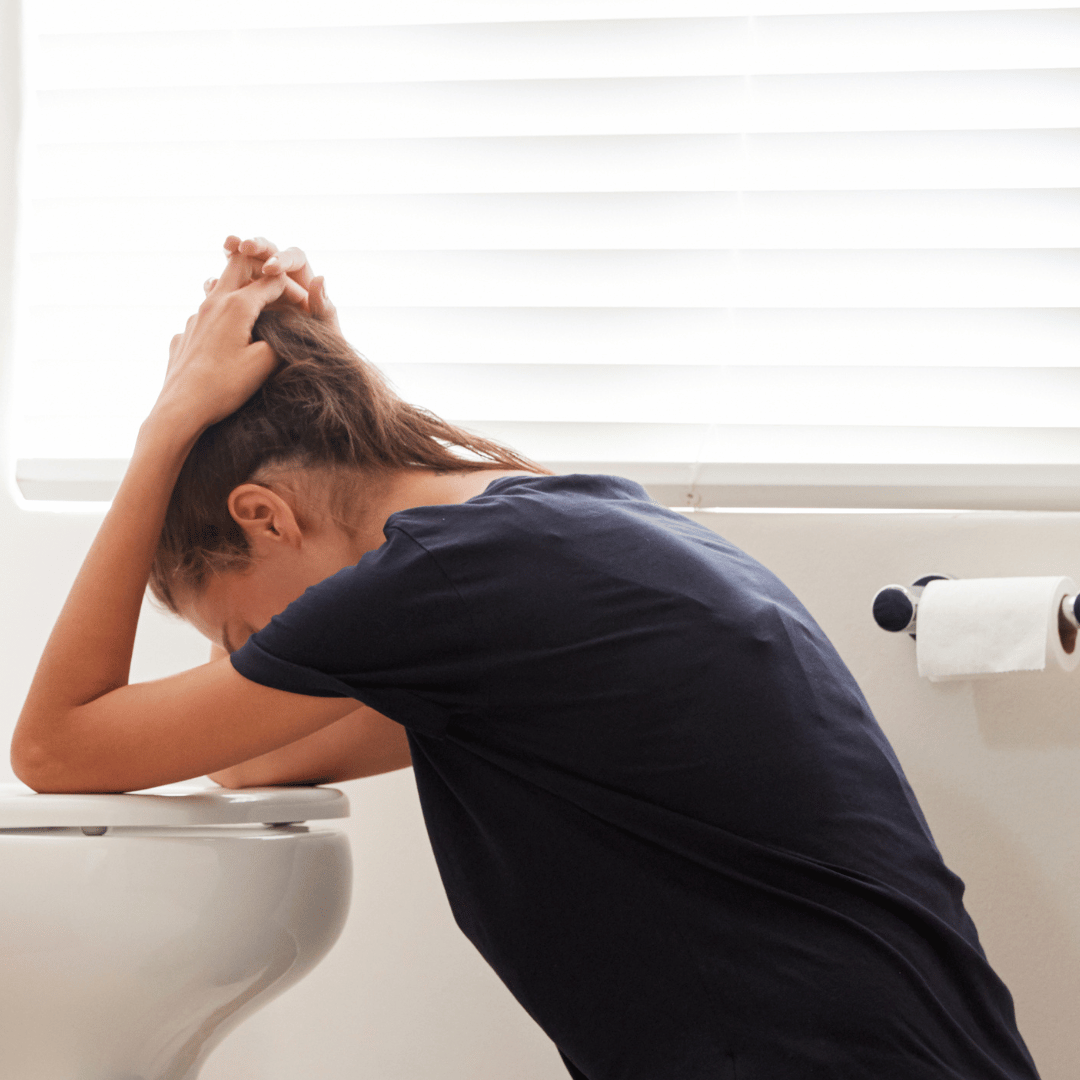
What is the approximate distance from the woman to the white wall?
39cm

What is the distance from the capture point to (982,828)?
1.03m

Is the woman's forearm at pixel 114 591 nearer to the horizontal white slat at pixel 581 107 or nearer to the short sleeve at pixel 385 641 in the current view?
the short sleeve at pixel 385 641

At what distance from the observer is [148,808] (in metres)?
0.63

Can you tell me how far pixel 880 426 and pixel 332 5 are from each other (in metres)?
0.75

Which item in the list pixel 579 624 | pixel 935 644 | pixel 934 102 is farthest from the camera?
pixel 934 102

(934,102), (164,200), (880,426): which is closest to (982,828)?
(880,426)

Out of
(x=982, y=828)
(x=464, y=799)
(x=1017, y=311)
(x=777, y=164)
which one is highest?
(x=777, y=164)

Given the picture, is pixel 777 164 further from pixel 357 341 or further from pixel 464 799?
pixel 464 799

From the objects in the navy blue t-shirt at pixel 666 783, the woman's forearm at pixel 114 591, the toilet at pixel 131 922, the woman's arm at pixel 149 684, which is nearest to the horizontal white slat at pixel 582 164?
the woman's arm at pixel 149 684

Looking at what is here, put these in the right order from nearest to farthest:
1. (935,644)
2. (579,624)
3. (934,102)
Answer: (579,624)
(935,644)
(934,102)

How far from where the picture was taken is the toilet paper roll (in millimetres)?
906

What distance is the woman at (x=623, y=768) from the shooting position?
583 millimetres

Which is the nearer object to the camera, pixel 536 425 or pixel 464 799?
pixel 464 799

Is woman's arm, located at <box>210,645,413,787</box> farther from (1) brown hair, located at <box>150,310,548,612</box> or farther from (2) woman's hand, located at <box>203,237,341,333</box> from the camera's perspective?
(2) woman's hand, located at <box>203,237,341,333</box>
